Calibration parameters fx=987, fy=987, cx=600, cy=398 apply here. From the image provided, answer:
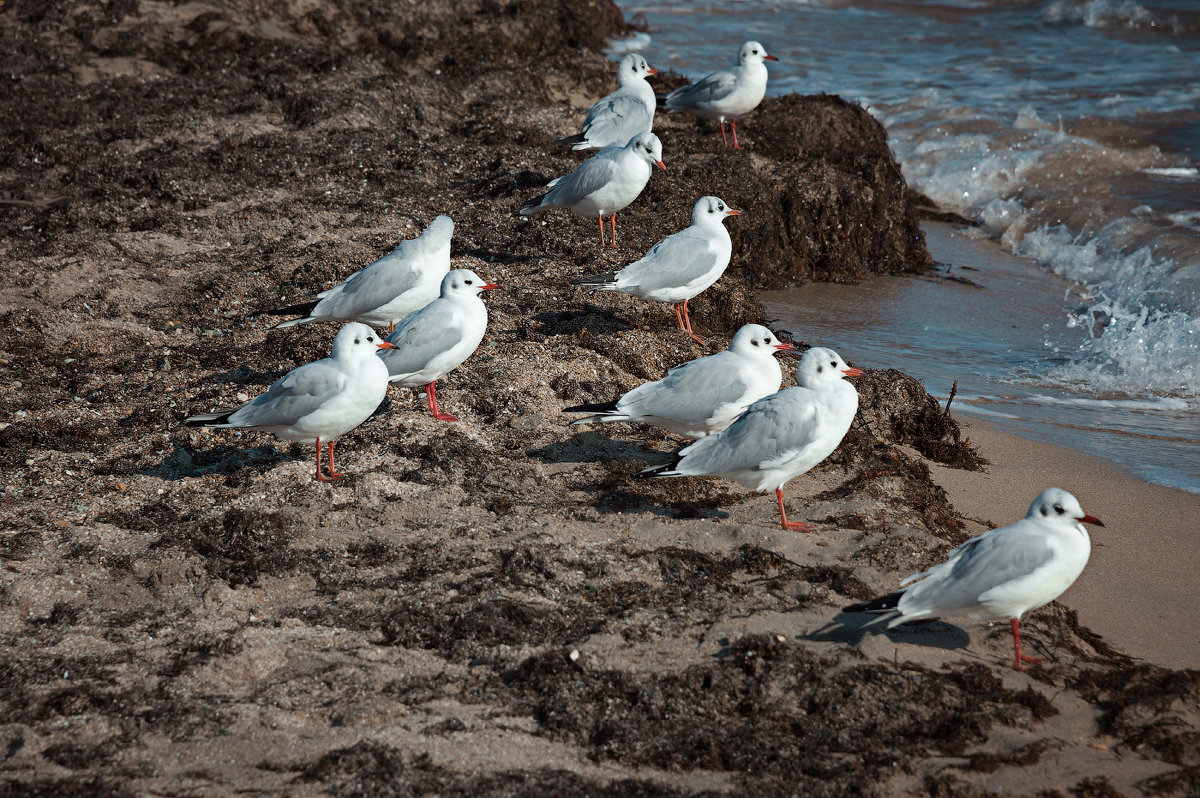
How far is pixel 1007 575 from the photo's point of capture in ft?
12.5

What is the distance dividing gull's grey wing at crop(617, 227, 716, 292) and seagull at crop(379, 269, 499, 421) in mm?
1068

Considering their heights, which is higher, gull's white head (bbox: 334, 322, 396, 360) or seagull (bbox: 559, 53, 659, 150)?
seagull (bbox: 559, 53, 659, 150)

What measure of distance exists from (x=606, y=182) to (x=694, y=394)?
2.63m

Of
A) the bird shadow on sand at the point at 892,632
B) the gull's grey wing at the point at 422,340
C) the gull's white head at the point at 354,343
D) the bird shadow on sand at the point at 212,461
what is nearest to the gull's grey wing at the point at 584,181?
the gull's grey wing at the point at 422,340

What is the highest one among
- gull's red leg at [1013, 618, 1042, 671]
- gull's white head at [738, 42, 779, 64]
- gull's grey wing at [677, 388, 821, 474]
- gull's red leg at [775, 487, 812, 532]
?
gull's white head at [738, 42, 779, 64]

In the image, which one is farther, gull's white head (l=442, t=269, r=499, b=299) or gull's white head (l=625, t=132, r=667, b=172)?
gull's white head (l=625, t=132, r=667, b=172)

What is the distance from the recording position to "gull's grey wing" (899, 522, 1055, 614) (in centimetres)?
380

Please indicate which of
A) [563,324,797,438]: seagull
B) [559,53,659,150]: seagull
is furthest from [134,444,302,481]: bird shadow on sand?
[559,53,659,150]: seagull

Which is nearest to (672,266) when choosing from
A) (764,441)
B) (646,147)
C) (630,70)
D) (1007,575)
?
(646,147)

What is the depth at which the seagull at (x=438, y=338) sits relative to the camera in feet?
18.0

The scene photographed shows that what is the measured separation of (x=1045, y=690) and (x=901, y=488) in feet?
4.99

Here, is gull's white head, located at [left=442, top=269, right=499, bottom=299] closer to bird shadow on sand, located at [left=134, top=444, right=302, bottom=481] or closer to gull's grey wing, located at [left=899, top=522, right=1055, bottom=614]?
bird shadow on sand, located at [left=134, top=444, right=302, bottom=481]

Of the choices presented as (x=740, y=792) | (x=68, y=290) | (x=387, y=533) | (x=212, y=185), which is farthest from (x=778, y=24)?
(x=740, y=792)

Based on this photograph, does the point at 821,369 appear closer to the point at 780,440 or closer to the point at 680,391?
the point at 780,440
